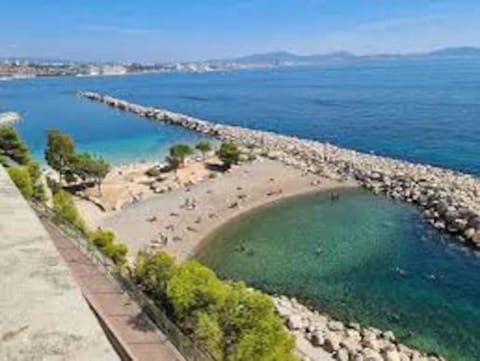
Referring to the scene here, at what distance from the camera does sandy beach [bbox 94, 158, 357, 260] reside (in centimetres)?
4675

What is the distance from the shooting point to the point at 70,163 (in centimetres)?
6134

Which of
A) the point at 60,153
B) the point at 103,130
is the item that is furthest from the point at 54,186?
the point at 103,130

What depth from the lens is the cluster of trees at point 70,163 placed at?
198 feet

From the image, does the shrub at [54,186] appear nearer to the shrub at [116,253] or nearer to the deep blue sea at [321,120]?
the shrub at [116,253]

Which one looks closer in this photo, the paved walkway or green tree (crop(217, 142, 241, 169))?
the paved walkway

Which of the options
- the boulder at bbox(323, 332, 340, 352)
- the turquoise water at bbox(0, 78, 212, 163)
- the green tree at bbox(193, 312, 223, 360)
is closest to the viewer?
the green tree at bbox(193, 312, 223, 360)

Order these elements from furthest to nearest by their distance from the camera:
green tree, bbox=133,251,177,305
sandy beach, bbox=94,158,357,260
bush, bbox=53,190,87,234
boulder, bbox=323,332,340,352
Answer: sandy beach, bbox=94,158,357,260, bush, bbox=53,190,87,234, boulder, bbox=323,332,340,352, green tree, bbox=133,251,177,305

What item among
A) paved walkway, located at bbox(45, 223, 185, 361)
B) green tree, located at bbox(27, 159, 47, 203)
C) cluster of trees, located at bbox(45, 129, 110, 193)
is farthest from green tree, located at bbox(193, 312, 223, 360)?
cluster of trees, located at bbox(45, 129, 110, 193)

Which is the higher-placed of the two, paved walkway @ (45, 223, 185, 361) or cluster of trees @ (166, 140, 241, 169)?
paved walkway @ (45, 223, 185, 361)

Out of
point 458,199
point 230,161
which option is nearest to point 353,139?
point 230,161

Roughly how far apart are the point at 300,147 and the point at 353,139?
56.4 ft

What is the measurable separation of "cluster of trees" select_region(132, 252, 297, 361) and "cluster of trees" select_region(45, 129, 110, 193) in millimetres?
34127

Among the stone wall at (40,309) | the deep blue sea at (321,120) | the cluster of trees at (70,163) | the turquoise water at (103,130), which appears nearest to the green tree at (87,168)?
the cluster of trees at (70,163)

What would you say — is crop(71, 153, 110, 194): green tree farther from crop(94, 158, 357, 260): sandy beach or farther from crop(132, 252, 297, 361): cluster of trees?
crop(132, 252, 297, 361): cluster of trees
